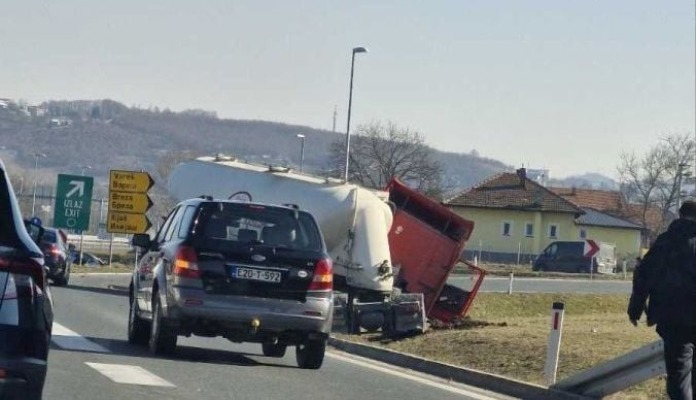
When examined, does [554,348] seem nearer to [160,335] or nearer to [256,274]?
[256,274]

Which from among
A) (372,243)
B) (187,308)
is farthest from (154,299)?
(372,243)

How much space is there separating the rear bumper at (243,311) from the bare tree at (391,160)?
205 ft

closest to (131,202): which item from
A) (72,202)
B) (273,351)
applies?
(72,202)

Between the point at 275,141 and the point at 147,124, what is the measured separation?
18090 mm

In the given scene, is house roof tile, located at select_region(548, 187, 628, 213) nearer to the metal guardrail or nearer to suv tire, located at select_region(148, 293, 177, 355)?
suv tire, located at select_region(148, 293, 177, 355)

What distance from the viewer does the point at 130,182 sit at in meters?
42.1

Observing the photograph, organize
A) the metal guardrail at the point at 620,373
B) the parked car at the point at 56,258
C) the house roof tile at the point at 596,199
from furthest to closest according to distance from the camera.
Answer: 1. the house roof tile at the point at 596,199
2. the parked car at the point at 56,258
3. the metal guardrail at the point at 620,373

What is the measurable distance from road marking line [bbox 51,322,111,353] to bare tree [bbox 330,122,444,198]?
59455mm

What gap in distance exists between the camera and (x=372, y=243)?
27.0 m

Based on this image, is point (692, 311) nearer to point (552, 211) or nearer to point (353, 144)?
point (353, 144)

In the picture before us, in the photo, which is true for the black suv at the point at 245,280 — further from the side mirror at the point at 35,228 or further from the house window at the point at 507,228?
the house window at the point at 507,228

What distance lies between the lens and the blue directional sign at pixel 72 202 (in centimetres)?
4531

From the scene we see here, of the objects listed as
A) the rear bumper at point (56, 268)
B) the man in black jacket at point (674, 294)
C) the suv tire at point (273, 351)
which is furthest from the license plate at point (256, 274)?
the rear bumper at point (56, 268)

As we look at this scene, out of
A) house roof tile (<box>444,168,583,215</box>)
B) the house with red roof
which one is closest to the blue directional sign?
the house with red roof
